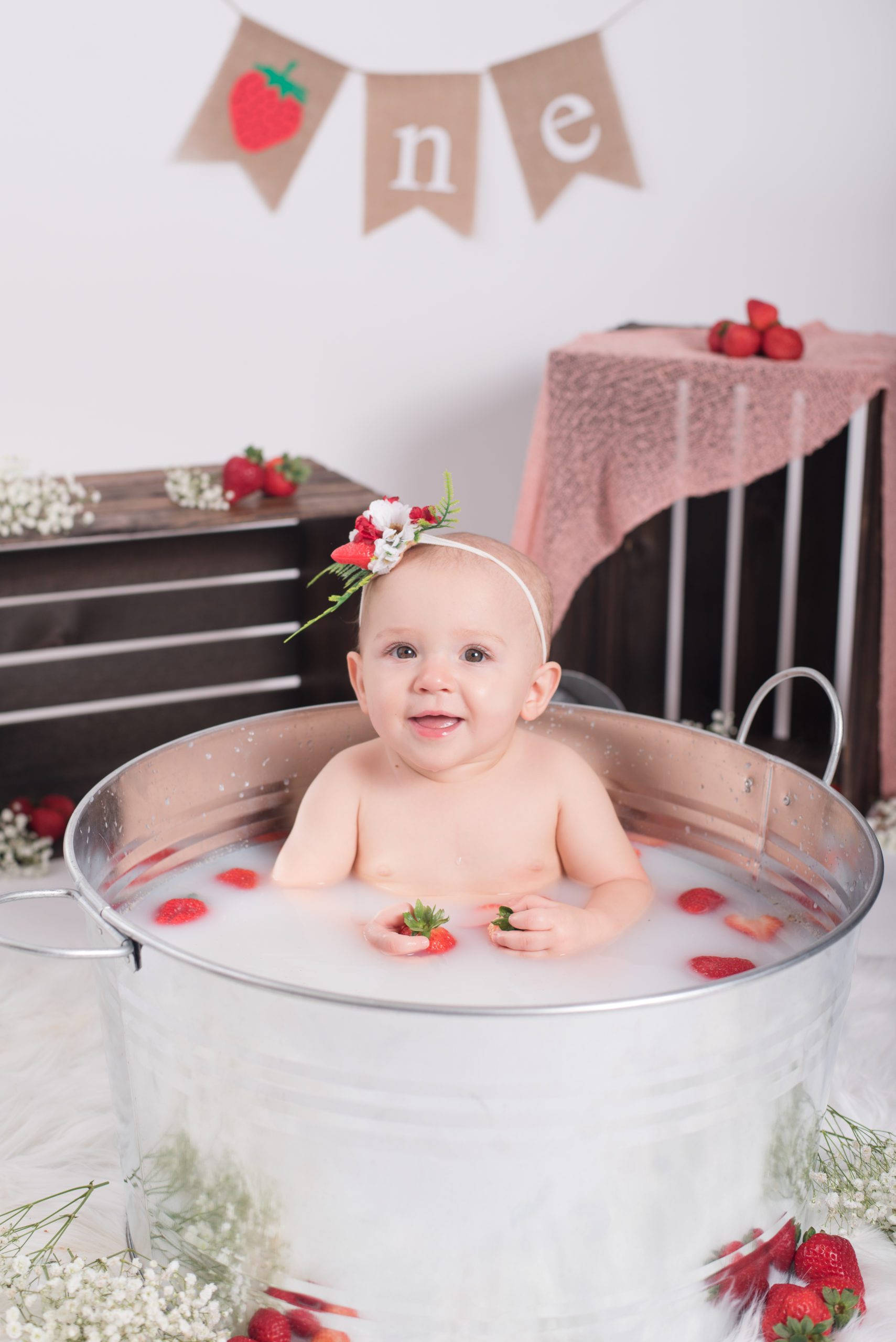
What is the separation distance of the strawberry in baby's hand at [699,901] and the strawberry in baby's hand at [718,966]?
0.12m

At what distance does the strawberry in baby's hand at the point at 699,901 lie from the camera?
1437 mm

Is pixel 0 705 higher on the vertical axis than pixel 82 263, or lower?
lower

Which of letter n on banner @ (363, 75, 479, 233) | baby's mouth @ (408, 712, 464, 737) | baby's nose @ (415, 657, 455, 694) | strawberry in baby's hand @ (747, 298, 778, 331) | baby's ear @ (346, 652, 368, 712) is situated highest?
letter n on banner @ (363, 75, 479, 233)

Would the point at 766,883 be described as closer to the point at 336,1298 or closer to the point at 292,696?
the point at 336,1298

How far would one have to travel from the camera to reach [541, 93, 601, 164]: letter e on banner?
305 cm

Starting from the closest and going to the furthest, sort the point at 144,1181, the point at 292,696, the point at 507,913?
the point at 144,1181, the point at 507,913, the point at 292,696

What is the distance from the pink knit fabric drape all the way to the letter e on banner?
635 millimetres

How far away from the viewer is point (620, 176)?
3.14 metres

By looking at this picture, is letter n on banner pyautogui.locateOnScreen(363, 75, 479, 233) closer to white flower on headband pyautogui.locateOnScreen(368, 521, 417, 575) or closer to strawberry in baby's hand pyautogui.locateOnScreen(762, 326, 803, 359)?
strawberry in baby's hand pyautogui.locateOnScreen(762, 326, 803, 359)

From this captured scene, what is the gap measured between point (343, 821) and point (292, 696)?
125cm

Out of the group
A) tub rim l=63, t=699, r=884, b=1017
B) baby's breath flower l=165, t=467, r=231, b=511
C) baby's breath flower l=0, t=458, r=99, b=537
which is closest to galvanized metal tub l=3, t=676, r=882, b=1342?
tub rim l=63, t=699, r=884, b=1017

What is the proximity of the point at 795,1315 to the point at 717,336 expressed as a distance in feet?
5.96

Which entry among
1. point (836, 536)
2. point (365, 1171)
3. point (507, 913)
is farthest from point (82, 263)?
point (365, 1171)

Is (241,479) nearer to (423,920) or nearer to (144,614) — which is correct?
(144,614)
